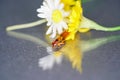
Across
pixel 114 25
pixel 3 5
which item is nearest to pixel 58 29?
pixel 114 25

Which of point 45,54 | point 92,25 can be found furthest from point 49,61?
point 92,25

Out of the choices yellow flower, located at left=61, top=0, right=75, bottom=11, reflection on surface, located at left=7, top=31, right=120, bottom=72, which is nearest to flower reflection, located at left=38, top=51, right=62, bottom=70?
reflection on surface, located at left=7, top=31, right=120, bottom=72

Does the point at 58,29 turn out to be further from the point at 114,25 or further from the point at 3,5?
the point at 3,5

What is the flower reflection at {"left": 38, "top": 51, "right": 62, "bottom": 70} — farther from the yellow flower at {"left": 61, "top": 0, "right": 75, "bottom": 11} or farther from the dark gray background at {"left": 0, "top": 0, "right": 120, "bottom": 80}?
the yellow flower at {"left": 61, "top": 0, "right": 75, "bottom": 11}

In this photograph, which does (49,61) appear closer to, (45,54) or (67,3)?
(45,54)

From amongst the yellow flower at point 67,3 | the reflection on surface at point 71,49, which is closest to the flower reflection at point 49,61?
the reflection on surface at point 71,49

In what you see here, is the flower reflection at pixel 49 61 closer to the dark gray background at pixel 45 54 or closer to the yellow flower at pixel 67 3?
the dark gray background at pixel 45 54

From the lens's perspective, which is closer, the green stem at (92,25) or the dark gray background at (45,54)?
the dark gray background at (45,54)
